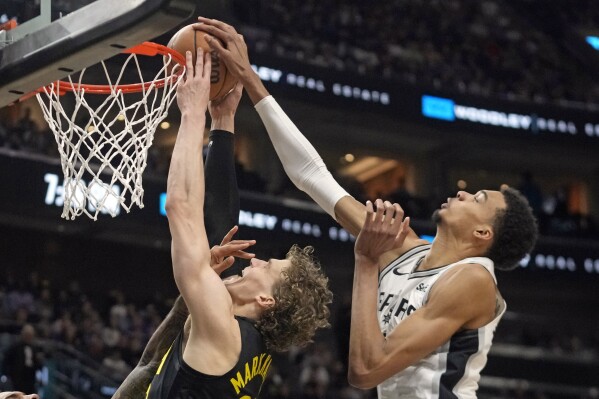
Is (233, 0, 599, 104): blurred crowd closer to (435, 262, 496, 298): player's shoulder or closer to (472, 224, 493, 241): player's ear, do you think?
(472, 224, 493, 241): player's ear

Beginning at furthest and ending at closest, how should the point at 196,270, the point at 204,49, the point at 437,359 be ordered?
the point at 204,49
the point at 437,359
the point at 196,270

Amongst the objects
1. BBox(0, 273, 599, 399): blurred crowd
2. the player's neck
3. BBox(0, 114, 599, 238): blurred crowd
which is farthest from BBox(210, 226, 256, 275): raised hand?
BBox(0, 114, 599, 238): blurred crowd

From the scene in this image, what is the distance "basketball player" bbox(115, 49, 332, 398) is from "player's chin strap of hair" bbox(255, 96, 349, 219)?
0.56 metres

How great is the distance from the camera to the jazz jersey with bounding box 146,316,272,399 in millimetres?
3053

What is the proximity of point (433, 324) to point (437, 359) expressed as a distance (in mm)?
161

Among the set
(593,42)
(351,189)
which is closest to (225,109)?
(351,189)

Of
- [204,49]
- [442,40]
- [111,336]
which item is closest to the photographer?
[204,49]

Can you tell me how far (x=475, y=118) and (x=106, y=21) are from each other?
14296 millimetres

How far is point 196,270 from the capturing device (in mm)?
3020

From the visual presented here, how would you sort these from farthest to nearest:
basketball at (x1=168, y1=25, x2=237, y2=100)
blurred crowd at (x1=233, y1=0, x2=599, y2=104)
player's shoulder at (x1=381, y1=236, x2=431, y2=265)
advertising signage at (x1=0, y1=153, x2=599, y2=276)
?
blurred crowd at (x1=233, y1=0, x2=599, y2=104) < advertising signage at (x1=0, y1=153, x2=599, y2=276) < player's shoulder at (x1=381, y1=236, x2=431, y2=265) < basketball at (x1=168, y1=25, x2=237, y2=100)

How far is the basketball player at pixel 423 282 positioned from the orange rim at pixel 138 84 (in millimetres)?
204

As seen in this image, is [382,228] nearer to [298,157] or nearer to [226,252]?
[226,252]

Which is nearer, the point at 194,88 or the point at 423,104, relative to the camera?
the point at 194,88

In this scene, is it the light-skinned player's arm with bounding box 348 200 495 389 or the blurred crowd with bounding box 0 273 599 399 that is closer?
the light-skinned player's arm with bounding box 348 200 495 389
